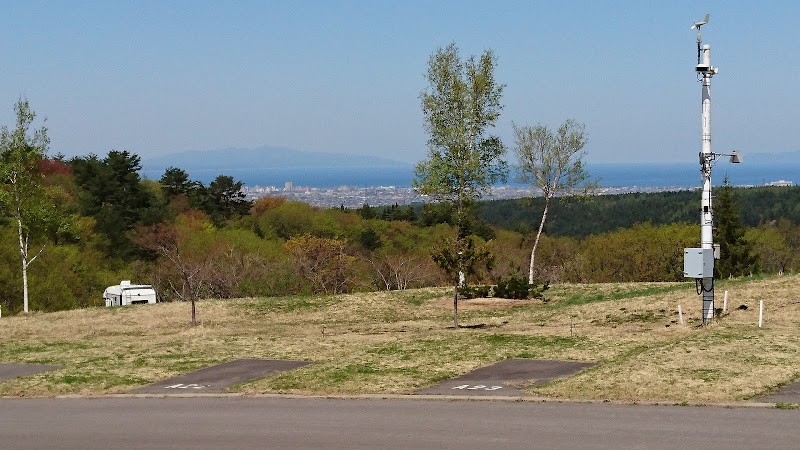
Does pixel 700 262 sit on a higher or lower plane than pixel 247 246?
higher

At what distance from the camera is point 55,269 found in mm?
67938

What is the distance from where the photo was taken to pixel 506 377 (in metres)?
20.6

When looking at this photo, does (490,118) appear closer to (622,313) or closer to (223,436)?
(622,313)

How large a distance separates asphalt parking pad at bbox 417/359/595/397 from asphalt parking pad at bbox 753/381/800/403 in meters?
4.18

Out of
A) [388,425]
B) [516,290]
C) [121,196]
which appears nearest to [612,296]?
[516,290]

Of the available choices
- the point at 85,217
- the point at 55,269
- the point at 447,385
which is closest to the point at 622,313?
the point at 447,385

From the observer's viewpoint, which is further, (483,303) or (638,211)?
(638,211)

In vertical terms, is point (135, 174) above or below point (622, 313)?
above

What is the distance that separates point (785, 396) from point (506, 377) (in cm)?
547

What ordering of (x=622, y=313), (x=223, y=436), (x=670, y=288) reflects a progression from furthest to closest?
(x=670, y=288)
(x=622, y=313)
(x=223, y=436)

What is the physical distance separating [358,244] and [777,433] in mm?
79243

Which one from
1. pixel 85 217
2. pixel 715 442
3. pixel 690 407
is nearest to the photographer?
pixel 715 442

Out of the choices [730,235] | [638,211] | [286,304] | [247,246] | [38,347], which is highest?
[638,211]

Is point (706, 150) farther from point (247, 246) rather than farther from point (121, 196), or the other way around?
point (121, 196)
